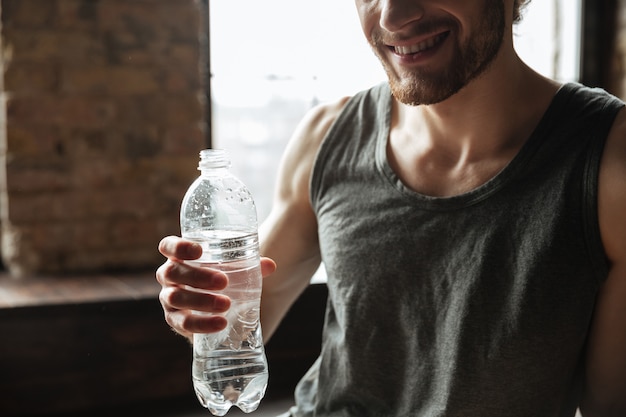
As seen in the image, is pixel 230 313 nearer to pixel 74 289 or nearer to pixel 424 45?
pixel 424 45

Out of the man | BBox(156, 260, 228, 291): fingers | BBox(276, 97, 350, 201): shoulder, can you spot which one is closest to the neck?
the man

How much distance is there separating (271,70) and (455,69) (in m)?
1.98

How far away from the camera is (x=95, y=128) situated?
2.96 metres

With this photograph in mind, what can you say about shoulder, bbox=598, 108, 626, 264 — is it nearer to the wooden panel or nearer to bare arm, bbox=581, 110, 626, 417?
bare arm, bbox=581, 110, 626, 417

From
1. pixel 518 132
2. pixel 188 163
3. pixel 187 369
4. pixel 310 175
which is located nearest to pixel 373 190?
pixel 310 175

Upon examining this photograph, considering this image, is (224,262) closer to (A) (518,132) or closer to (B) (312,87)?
(A) (518,132)

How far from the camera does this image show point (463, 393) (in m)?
1.33

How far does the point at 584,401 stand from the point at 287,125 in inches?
85.9

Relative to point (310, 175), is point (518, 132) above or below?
above

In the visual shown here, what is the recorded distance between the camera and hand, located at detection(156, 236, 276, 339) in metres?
1.13

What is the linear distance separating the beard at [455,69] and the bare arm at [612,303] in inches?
10.9

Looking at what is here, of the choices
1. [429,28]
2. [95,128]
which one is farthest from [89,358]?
[429,28]

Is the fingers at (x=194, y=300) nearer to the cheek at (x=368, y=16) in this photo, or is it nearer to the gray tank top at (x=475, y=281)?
the gray tank top at (x=475, y=281)

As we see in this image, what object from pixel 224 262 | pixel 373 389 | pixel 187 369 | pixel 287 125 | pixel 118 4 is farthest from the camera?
pixel 287 125
